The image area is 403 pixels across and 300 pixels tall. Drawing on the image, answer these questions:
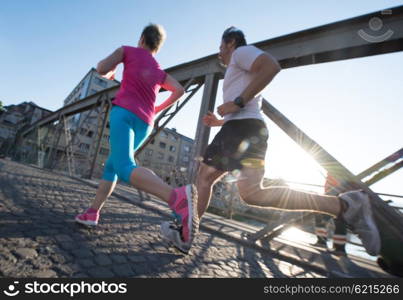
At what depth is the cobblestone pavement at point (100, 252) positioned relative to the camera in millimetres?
1216

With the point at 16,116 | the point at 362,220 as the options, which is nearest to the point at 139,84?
the point at 362,220

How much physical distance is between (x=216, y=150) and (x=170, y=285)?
1.03 m

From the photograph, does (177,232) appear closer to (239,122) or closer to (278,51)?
(239,122)

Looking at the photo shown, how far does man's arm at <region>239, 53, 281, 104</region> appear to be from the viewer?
1.58m

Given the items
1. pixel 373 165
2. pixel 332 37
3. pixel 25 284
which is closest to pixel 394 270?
pixel 373 165

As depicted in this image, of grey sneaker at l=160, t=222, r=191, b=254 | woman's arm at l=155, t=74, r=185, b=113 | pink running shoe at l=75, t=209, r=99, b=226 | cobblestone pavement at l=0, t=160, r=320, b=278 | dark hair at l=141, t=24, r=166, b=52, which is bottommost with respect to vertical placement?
cobblestone pavement at l=0, t=160, r=320, b=278

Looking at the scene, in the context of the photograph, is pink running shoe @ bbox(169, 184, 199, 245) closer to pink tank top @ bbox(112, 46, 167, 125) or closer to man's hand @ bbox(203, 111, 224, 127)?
pink tank top @ bbox(112, 46, 167, 125)

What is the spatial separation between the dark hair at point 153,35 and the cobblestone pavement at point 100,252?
5.86 feet

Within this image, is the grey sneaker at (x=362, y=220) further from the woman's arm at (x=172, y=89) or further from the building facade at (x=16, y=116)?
the building facade at (x=16, y=116)

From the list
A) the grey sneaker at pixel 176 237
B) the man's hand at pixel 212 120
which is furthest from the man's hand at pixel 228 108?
the grey sneaker at pixel 176 237

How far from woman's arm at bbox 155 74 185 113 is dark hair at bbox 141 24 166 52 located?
1.06ft

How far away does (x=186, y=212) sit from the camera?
4.82 feet

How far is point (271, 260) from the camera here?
2346mm

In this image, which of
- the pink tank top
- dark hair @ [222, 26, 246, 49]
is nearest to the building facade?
the pink tank top
